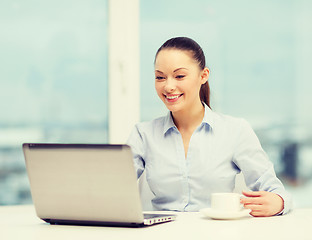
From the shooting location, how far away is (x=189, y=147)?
70.9 inches

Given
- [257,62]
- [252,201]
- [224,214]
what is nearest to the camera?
[224,214]

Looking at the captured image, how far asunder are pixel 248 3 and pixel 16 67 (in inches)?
52.3

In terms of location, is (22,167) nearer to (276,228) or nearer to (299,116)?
(299,116)

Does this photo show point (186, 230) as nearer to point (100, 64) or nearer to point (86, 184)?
point (86, 184)

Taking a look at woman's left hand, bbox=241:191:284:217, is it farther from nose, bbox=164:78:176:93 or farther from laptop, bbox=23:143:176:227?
nose, bbox=164:78:176:93

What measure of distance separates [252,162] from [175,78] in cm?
39

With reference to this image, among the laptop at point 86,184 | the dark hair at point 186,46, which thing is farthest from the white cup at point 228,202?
the dark hair at point 186,46

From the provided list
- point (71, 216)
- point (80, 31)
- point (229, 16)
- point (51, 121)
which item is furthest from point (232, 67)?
point (71, 216)

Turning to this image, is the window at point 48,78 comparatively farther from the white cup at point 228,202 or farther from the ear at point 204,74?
the white cup at point 228,202

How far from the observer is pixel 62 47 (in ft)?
8.90

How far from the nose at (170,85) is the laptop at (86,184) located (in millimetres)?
563

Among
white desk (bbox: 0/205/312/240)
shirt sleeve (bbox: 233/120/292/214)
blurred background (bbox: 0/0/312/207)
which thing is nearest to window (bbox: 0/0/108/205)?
blurred background (bbox: 0/0/312/207)

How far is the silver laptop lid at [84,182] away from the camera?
116cm

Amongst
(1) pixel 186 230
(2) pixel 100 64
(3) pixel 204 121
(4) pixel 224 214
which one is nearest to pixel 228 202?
(4) pixel 224 214
